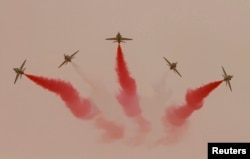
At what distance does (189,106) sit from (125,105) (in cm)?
107

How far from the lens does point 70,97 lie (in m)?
6.83

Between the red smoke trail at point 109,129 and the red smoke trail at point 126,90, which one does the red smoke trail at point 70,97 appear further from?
the red smoke trail at point 126,90

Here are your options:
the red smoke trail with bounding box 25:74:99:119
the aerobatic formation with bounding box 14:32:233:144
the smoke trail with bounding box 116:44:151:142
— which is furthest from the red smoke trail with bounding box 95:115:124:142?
the smoke trail with bounding box 116:44:151:142

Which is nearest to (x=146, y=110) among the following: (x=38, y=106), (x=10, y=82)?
(x=38, y=106)

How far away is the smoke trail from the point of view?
6.78 metres

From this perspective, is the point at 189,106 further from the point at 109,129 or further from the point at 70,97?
the point at 70,97

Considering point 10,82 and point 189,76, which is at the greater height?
point 189,76

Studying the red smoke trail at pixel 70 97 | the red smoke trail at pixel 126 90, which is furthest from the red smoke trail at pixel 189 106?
the red smoke trail at pixel 70 97

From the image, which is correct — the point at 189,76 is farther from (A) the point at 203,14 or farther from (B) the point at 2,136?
(B) the point at 2,136

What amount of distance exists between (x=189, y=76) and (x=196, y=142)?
3.60ft

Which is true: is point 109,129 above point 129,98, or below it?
below

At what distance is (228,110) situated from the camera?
22.3 feet

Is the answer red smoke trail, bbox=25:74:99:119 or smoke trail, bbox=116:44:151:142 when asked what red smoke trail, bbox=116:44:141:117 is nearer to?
smoke trail, bbox=116:44:151:142

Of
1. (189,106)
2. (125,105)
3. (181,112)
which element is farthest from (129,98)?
(189,106)
